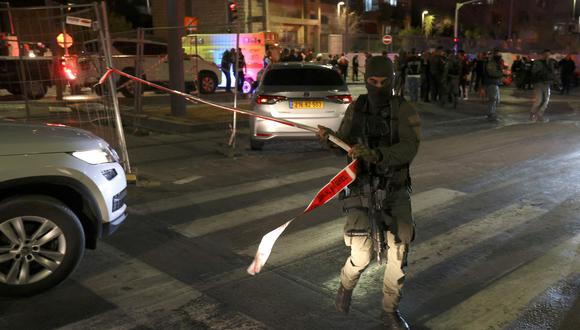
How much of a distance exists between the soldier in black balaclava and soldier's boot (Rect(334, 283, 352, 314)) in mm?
114

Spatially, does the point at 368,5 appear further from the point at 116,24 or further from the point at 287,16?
the point at 116,24

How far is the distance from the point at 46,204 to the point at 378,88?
2648 millimetres

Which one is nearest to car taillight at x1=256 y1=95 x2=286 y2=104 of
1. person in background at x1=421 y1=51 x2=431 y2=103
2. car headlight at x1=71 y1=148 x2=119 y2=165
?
car headlight at x1=71 y1=148 x2=119 y2=165

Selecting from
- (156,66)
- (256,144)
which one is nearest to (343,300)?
(256,144)

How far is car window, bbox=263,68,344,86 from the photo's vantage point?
10.1m

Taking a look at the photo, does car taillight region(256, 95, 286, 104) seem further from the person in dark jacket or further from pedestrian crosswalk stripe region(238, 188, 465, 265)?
the person in dark jacket

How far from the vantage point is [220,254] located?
5.08 m

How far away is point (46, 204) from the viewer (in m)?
4.13

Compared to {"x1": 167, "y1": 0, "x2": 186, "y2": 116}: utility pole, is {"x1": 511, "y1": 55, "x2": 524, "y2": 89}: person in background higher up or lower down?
lower down

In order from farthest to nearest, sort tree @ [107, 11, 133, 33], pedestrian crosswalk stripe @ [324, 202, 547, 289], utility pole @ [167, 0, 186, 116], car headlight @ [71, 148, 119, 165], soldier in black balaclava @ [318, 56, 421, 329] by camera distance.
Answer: tree @ [107, 11, 133, 33]
utility pole @ [167, 0, 186, 116]
pedestrian crosswalk stripe @ [324, 202, 547, 289]
car headlight @ [71, 148, 119, 165]
soldier in black balaclava @ [318, 56, 421, 329]

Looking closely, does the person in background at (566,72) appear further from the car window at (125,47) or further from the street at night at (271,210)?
the car window at (125,47)

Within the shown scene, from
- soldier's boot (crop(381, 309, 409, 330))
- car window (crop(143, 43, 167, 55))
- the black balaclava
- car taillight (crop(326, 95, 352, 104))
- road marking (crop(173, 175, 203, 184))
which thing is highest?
car window (crop(143, 43, 167, 55))

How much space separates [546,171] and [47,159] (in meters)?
7.36

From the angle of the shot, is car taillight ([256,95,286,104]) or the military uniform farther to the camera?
car taillight ([256,95,286,104])
